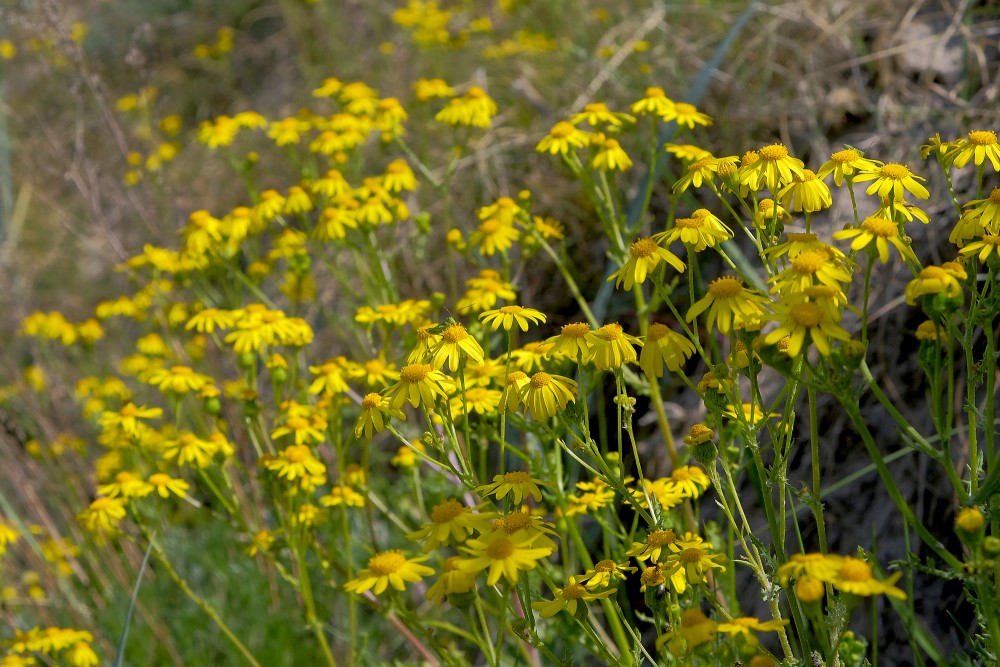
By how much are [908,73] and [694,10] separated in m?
0.89

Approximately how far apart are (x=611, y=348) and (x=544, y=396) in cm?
13

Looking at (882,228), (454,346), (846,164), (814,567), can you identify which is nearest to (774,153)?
(846,164)

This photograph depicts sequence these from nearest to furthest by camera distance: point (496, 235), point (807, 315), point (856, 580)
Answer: point (856, 580)
point (807, 315)
point (496, 235)

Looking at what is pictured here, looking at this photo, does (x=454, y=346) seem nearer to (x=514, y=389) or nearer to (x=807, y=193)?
(x=514, y=389)

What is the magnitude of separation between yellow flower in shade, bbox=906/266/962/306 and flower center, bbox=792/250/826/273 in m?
0.13

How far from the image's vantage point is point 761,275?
3.03m

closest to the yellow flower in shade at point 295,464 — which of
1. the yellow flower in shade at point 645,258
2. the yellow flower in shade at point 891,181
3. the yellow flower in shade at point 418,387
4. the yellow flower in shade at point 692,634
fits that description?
the yellow flower in shade at point 418,387

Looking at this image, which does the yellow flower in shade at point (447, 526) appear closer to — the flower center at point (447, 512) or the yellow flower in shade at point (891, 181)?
the flower center at point (447, 512)

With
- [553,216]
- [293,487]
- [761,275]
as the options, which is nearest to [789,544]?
[761,275]

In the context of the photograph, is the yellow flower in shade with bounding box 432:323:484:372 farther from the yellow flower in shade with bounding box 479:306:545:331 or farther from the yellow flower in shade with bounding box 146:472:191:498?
the yellow flower in shade with bounding box 146:472:191:498

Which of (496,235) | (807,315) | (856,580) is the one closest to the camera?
(856,580)

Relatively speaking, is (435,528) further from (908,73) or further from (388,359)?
(908,73)

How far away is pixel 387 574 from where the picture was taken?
1.77 metres

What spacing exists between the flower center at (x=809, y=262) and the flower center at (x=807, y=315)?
0.08m
